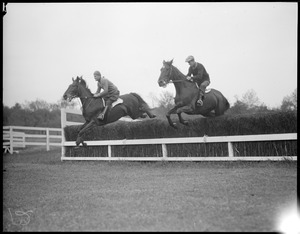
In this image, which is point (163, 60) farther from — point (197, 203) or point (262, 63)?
point (197, 203)

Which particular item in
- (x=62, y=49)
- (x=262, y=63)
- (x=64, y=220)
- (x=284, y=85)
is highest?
(x=62, y=49)

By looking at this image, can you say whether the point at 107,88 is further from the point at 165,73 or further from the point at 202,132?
the point at 202,132

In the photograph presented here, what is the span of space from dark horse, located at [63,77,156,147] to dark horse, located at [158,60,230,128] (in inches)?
50.7

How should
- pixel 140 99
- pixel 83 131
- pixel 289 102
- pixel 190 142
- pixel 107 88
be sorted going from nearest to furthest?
pixel 289 102, pixel 190 142, pixel 107 88, pixel 140 99, pixel 83 131

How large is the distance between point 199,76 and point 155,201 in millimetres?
4912

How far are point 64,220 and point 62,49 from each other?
652 cm

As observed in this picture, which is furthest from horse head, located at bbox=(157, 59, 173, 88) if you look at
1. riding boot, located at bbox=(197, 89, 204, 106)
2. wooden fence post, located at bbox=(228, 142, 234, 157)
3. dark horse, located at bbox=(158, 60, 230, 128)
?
wooden fence post, located at bbox=(228, 142, 234, 157)

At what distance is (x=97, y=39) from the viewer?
9117mm

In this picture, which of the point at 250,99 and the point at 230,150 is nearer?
the point at 230,150

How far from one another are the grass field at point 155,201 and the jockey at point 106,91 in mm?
3125

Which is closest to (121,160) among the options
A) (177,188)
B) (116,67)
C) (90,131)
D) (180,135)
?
(90,131)

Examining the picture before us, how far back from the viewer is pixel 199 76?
8602 millimetres

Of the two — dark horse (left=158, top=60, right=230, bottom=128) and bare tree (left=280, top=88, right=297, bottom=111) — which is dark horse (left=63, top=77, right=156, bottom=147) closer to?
dark horse (left=158, top=60, right=230, bottom=128)

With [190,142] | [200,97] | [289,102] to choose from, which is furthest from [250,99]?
[190,142]
